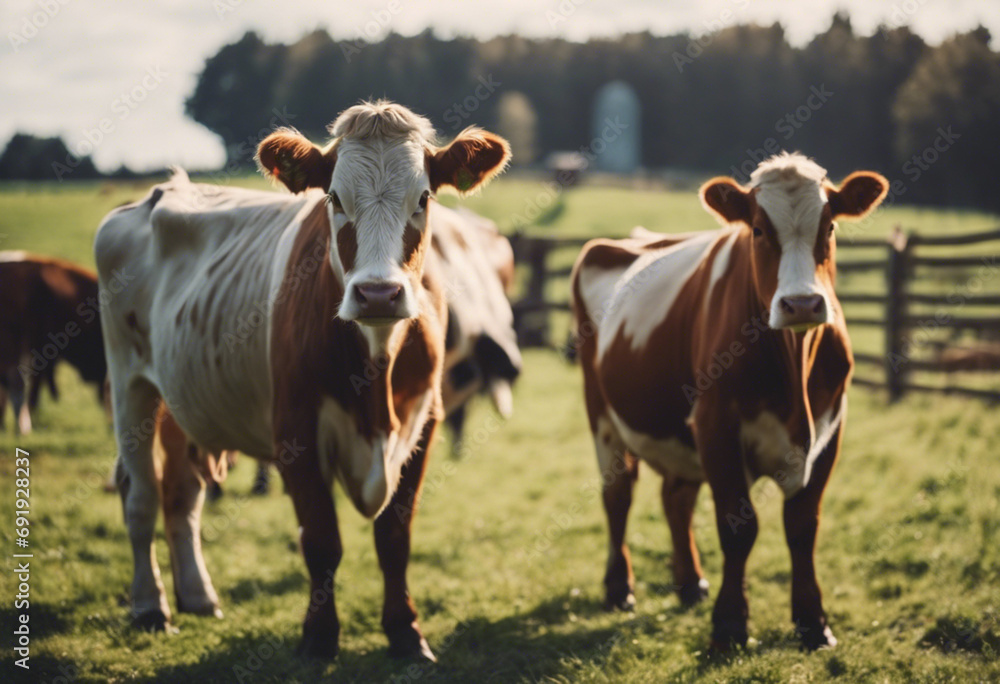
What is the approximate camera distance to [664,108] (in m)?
54.3

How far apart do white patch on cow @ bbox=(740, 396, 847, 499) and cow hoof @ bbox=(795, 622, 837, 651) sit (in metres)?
0.59

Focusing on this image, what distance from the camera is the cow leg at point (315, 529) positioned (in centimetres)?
370

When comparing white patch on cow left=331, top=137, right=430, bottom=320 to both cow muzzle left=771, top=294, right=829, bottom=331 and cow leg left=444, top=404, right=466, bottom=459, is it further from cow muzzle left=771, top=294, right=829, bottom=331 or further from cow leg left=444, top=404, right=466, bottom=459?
cow leg left=444, top=404, right=466, bottom=459

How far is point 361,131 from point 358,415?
3.70 feet

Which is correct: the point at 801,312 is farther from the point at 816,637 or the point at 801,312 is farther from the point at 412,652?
the point at 412,652

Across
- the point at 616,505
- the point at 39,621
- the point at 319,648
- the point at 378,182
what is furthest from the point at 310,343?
the point at 39,621

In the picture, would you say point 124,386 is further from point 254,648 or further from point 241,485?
point 241,485

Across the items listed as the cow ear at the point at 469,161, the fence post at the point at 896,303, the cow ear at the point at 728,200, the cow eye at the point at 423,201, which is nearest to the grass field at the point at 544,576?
the fence post at the point at 896,303

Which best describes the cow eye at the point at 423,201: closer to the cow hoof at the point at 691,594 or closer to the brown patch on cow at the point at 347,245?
the brown patch on cow at the point at 347,245

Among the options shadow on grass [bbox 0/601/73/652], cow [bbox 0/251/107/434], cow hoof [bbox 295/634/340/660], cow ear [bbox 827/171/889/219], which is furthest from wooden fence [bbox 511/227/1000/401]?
cow [bbox 0/251/107/434]

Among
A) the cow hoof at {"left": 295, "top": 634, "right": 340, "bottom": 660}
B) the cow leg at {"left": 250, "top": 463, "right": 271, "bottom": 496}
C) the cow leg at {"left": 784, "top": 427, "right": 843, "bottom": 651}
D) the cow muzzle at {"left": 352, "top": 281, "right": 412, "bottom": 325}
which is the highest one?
the cow muzzle at {"left": 352, "top": 281, "right": 412, "bottom": 325}

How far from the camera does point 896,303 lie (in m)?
10.2

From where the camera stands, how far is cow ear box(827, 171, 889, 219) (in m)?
3.85

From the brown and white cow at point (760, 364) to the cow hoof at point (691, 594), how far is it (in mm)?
659
